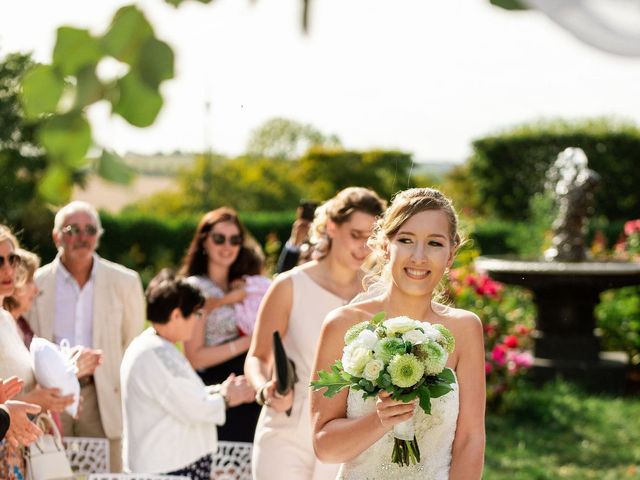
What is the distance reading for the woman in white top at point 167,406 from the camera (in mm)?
4637

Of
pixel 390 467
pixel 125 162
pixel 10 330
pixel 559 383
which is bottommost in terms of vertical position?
pixel 559 383

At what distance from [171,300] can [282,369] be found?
3.19ft

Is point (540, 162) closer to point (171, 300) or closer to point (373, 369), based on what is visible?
point (171, 300)

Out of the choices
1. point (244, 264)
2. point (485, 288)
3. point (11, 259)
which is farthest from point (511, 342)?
point (11, 259)

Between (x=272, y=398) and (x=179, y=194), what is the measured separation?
23.2 m

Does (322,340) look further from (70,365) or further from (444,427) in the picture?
(70,365)

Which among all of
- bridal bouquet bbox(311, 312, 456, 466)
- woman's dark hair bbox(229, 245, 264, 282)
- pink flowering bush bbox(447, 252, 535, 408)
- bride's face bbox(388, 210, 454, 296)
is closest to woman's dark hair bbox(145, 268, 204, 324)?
woman's dark hair bbox(229, 245, 264, 282)

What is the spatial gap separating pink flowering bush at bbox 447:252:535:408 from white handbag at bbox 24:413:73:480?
5264mm

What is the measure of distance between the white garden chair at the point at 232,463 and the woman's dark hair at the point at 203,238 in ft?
4.45

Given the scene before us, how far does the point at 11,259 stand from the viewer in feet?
14.4

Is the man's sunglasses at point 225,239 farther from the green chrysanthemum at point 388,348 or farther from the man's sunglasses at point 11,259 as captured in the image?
the green chrysanthemum at point 388,348

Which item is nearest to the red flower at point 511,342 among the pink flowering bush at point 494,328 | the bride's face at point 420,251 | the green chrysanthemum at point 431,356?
the pink flowering bush at point 494,328

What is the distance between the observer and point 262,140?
3312 centimetres

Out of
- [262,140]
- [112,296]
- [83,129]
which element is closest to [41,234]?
[112,296]
